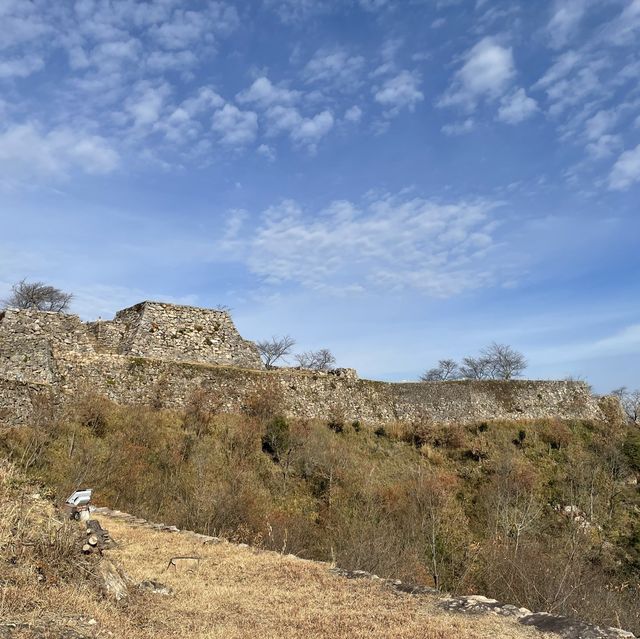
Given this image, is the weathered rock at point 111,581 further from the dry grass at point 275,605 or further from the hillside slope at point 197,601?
the dry grass at point 275,605

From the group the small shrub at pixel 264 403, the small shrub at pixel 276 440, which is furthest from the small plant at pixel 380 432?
the small shrub at pixel 276 440

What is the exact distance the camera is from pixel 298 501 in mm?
20359

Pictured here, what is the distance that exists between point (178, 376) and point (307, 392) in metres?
6.91

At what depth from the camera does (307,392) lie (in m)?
26.9

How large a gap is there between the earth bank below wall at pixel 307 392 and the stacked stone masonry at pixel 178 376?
43 mm

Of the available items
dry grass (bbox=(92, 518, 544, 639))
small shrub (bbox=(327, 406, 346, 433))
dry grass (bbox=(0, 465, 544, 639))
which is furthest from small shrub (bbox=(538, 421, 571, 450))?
dry grass (bbox=(0, 465, 544, 639))

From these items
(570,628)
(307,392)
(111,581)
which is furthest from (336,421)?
(570,628)

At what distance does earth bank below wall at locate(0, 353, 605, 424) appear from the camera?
67.3ft

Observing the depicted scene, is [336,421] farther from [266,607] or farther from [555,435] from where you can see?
[266,607]

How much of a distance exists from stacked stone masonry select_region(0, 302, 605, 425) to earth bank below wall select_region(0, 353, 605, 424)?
4cm

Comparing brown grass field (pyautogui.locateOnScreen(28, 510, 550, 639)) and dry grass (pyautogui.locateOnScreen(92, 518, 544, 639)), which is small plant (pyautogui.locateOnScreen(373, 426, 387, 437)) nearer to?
dry grass (pyautogui.locateOnScreen(92, 518, 544, 639))

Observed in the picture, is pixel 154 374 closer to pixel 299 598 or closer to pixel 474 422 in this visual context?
pixel 299 598

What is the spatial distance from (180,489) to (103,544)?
31.5 ft

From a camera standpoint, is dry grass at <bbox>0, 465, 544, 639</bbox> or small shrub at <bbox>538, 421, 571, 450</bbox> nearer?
dry grass at <bbox>0, 465, 544, 639</bbox>
